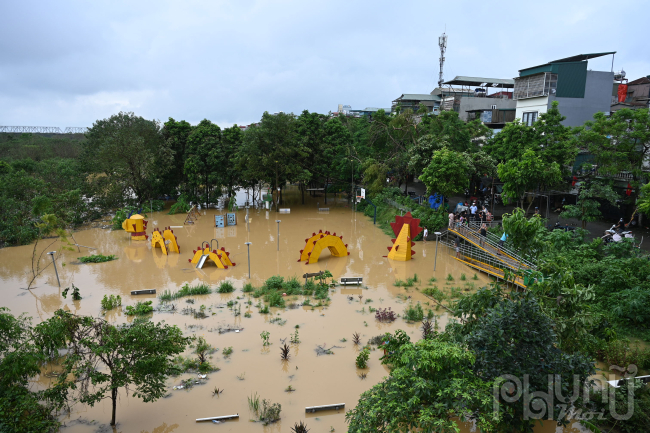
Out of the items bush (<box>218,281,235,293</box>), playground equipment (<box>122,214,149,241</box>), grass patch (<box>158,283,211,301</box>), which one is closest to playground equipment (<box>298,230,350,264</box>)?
bush (<box>218,281,235,293</box>)

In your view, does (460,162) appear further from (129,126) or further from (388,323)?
(129,126)

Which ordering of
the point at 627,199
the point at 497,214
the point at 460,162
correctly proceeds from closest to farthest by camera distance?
the point at 627,199, the point at 460,162, the point at 497,214

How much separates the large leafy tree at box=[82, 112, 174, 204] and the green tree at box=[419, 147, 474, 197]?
20.4 m

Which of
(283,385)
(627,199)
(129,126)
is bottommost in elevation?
(283,385)

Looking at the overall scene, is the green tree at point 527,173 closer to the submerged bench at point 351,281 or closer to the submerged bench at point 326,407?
the submerged bench at point 351,281

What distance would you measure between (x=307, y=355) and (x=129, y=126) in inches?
1157

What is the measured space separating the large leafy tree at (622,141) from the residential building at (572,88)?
7414 millimetres

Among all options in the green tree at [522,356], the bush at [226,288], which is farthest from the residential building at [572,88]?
the green tree at [522,356]

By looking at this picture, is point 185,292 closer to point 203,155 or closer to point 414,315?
point 414,315

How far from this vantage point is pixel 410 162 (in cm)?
2586

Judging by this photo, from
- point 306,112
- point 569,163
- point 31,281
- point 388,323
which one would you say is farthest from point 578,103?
point 31,281

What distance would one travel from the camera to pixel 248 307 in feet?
46.9

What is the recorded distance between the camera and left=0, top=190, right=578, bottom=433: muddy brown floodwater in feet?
29.1

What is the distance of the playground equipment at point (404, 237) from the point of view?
19.6 metres
